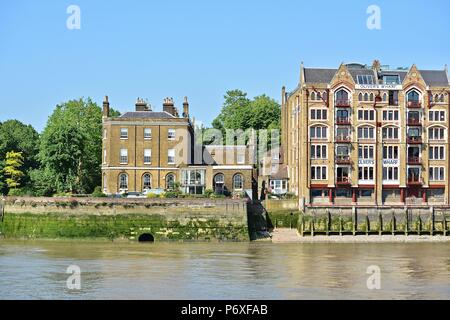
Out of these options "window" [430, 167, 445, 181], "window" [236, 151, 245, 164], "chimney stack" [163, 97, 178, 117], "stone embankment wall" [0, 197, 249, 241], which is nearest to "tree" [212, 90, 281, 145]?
"window" [236, 151, 245, 164]

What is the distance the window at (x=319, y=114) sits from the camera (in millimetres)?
90562

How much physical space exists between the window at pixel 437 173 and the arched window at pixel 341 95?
38.8 ft

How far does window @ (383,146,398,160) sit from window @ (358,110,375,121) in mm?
3426

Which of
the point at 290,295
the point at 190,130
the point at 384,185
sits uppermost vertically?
the point at 190,130

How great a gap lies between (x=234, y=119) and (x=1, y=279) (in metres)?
79.1

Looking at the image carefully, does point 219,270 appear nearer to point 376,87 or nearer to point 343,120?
point 343,120

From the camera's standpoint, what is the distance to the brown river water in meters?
46.7

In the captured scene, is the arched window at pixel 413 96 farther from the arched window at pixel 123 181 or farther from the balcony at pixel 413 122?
the arched window at pixel 123 181

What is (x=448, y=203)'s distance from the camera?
9162 cm

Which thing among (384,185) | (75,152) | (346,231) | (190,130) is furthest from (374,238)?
(75,152)

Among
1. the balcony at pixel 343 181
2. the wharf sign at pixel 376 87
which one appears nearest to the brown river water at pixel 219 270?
the balcony at pixel 343 181

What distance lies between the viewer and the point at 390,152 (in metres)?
91.2

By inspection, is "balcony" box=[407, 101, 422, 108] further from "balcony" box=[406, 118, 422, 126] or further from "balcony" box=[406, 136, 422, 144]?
"balcony" box=[406, 136, 422, 144]
